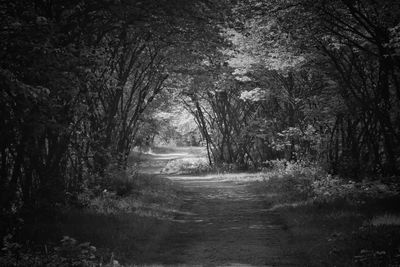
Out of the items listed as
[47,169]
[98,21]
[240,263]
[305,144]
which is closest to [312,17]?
[98,21]

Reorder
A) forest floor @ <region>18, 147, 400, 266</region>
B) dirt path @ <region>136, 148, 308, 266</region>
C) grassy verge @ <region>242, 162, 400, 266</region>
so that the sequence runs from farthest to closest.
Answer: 1. dirt path @ <region>136, 148, 308, 266</region>
2. forest floor @ <region>18, 147, 400, 266</region>
3. grassy verge @ <region>242, 162, 400, 266</region>

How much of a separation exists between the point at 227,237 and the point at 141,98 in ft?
39.7

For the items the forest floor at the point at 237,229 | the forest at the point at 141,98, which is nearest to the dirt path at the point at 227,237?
the forest floor at the point at 237,229

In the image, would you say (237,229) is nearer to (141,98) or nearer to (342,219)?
(342,219)

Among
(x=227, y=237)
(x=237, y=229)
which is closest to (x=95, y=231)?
(x=227, y=237)

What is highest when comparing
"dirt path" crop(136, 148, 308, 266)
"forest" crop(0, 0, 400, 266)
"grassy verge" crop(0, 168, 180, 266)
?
"forest" crop(0, 0, 400, 266)

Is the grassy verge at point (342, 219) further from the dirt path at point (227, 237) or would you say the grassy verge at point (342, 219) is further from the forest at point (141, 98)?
the dirt path at point (227, 237)

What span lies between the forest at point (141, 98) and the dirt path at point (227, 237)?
1.12 ft

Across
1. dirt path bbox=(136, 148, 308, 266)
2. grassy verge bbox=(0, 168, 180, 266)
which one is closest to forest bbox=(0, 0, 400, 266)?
grassy verge bbox=(0, 168, 180, 266)

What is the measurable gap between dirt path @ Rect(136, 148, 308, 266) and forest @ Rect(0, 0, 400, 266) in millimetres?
342

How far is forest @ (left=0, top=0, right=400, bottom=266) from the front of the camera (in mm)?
7527

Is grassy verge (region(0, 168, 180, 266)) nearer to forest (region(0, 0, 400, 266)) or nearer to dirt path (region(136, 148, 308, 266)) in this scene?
forest (region(0, 0, 400, 266))

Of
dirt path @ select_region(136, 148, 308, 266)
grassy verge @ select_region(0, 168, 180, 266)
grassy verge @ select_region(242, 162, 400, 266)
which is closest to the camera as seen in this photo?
grassy verge @ select_region(0, 168, 180, 266)

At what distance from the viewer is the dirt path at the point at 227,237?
27.0ft
